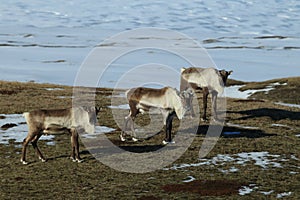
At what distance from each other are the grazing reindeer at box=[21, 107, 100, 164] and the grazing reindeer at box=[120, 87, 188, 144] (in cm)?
419

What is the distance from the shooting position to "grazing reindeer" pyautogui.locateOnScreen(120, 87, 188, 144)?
78.6ft

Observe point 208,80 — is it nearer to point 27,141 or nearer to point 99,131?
point 99,131

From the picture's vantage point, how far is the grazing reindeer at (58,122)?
20656 mm

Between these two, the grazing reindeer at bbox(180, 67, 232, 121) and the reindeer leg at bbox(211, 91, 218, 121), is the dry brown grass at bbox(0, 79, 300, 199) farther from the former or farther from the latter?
the grazing reindeer at bbox(180, 67, 232, 121)

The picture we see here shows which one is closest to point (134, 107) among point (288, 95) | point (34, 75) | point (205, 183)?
point (205, 183)

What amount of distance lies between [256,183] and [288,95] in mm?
40676

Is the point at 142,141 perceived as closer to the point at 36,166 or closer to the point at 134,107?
the point at 134,107

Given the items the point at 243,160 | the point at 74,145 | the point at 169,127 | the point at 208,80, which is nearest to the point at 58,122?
the point at 74,145

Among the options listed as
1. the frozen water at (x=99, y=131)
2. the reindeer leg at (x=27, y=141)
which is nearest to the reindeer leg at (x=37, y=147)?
the reindeer leg at (x=27, y=141)

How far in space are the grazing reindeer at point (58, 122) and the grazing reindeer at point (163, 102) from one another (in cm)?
419

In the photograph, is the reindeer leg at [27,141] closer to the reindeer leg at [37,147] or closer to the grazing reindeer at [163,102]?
the reindeer leg at [37,147]

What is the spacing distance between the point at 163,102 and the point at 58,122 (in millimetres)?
5909

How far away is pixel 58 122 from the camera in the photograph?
2075 cm

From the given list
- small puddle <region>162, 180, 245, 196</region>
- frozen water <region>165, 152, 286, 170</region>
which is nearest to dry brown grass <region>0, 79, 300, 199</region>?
small puddle <region>162, 180, 245, 196</region>
